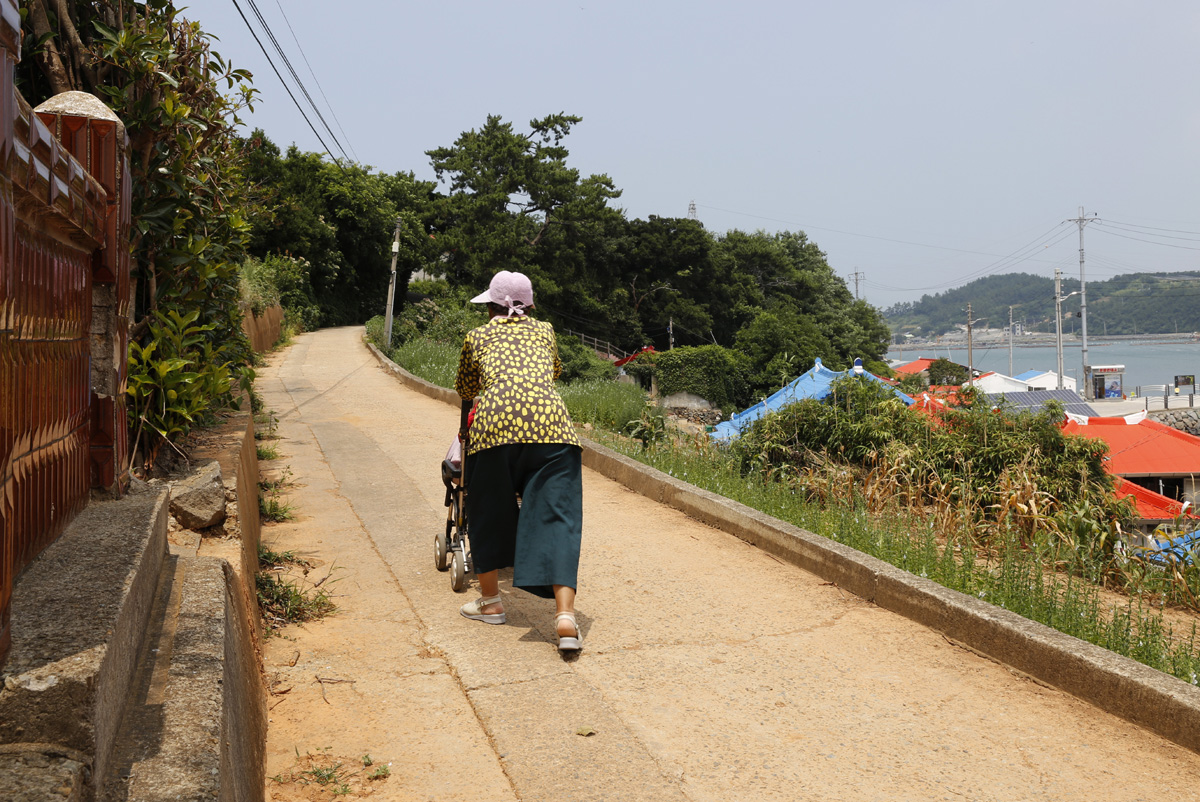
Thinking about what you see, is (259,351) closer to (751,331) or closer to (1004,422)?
(1004,422)

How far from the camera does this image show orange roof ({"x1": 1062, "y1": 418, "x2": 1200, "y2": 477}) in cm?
1794

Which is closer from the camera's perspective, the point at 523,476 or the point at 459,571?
the point at 523,476

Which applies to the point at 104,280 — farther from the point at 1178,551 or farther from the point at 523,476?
the point at 1178,551

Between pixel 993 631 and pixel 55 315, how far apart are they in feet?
13.0

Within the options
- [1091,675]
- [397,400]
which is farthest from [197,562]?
[397,400]

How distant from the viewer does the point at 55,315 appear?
112 inches

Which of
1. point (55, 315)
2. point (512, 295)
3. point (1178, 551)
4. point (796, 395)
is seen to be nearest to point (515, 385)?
point (512, 295)

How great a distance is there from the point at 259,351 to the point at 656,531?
20900mm

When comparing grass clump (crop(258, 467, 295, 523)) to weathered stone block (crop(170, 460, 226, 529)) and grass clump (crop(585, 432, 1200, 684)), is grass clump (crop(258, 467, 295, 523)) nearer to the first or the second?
weathered stone block (crop(170, 460, 226, 529))

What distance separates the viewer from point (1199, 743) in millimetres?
3354

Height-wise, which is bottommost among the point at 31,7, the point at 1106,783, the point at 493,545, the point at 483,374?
the point at 1106,783

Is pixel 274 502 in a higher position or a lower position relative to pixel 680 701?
higher

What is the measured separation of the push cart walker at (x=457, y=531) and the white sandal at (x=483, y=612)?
1.24 ft

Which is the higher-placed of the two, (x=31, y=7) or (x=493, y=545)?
(x=31, y=7)
